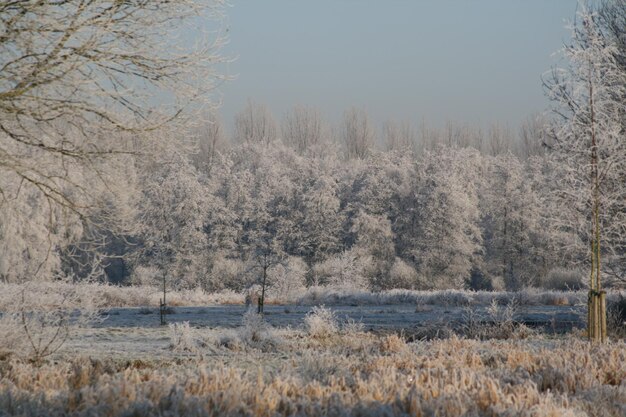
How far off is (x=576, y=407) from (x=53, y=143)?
7592 millimetres

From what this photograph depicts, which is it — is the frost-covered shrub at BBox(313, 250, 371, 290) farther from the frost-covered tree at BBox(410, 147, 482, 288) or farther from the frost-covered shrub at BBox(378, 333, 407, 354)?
the frost-covered shrub at BBox(378, 333, 407, 354)

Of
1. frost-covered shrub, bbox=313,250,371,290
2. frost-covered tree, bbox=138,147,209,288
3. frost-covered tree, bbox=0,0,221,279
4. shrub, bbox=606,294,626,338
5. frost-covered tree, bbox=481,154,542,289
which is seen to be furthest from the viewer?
frost-covered tree, bbox=138,147,209,288

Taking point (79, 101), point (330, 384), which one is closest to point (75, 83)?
point (79, 101)

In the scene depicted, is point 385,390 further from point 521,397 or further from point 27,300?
point 27,300

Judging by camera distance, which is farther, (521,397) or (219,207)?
(219,207)

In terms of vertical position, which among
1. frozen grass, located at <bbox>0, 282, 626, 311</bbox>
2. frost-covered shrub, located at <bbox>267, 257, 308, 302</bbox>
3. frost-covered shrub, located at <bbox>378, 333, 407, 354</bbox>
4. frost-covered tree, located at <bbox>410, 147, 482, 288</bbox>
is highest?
frost-covered tree, located at <bbox>410, 147, 482, 288</bbox>

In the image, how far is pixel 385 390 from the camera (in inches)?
225


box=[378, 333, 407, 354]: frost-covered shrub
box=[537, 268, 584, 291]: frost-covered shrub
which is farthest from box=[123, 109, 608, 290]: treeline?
box=[378, 333, 407, 354]: frost-covered shrub

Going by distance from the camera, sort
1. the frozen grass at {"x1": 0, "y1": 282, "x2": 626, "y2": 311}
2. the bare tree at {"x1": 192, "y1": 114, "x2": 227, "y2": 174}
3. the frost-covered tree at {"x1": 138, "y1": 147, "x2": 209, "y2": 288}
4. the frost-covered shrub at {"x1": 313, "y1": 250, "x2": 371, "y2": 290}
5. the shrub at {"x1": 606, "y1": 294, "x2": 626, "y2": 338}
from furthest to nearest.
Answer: the bare tree at {"x1": 192, "y1": 114, "x2": 227, "y2": 174} → the frost-covered tree at {"x1": 138, "y1": 147, "x2": 209, "y2": 288} → the frost-covered shrub at {"x1": 313, "y1": 250, "x2": 371, "y2": 290} → the frozen grass at {"x1": 0, "y1": 282, "x2": 626, "y2": 311} → the shrub at {"x1": 606, "y1": 294, "x2": 626, "y2": 338}

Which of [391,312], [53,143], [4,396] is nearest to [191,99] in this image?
[53,143]

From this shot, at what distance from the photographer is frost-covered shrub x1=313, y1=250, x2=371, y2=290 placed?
4451cm

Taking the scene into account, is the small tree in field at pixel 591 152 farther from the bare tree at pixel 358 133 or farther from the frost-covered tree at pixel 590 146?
the bare tree at pixel 358 133

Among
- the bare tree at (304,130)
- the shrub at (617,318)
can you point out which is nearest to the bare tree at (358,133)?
the bare tree at (304,130)

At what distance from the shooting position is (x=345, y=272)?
4481 centimetres
